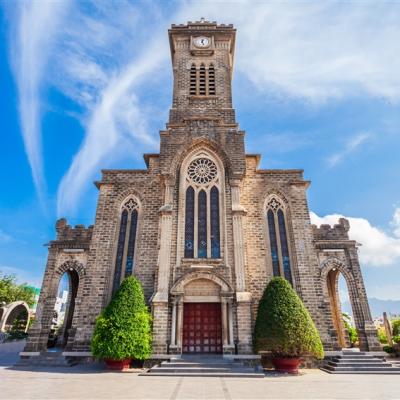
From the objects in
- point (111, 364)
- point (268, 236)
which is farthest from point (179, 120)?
point (111, 364)

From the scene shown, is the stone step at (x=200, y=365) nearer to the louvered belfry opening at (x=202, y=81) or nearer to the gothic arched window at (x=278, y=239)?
the gothic arched window at (x=278, y=239)

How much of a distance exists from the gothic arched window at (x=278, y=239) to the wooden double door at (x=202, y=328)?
3.91 meters

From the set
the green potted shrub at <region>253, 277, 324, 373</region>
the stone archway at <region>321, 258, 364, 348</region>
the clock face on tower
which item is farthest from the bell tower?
the green potted shrub at <region>253, 277, 324, 373</region>

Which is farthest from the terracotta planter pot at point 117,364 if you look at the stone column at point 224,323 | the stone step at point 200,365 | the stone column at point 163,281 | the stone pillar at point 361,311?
the stone pillar at point 361,311

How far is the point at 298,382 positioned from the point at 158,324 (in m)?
6.36

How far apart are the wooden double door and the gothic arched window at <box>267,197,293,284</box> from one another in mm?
3906

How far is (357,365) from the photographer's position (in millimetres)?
12859

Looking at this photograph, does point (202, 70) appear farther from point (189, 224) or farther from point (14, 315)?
point (14, 315)

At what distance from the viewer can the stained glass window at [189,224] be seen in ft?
51.1

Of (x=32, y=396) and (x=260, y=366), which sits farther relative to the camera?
(x=260, y=366)

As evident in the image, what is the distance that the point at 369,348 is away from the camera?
1539cm

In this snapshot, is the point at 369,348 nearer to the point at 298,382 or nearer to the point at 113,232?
the point at 298,382

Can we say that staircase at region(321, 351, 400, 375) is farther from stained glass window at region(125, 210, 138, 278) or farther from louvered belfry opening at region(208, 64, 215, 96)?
louvered belfry opening at region(208, 64, 215, 96)

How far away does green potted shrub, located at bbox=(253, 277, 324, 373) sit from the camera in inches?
473
